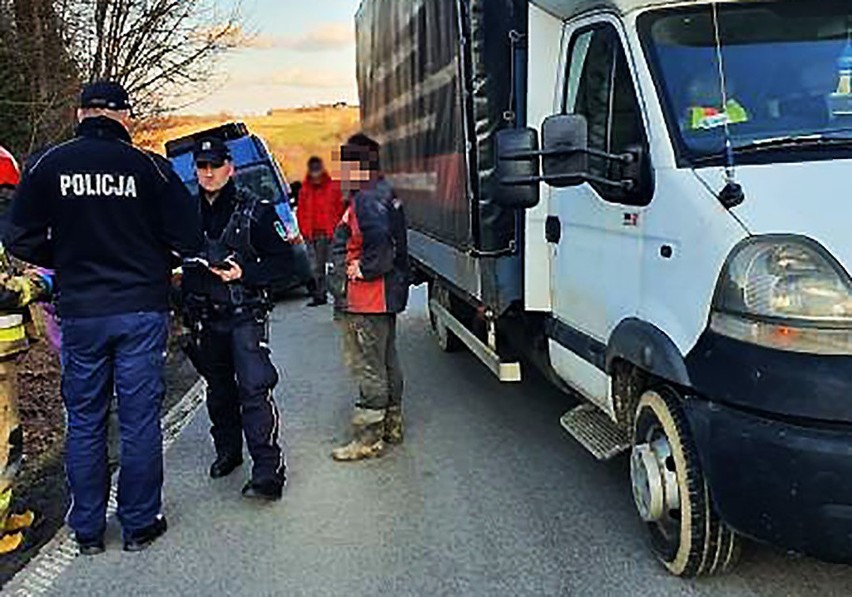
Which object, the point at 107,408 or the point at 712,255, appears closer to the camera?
the point at 712,255

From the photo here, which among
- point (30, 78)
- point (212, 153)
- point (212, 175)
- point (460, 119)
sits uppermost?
point (30, 78)

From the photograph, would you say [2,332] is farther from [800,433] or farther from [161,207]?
[800,433]

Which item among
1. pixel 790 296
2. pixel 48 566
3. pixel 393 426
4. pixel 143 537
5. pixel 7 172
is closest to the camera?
pixel 790 296

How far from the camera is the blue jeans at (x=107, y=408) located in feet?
16.6

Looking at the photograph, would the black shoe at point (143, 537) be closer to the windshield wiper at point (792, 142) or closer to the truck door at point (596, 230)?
the truck door at point (596, 230)

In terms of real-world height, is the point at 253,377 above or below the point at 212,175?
below

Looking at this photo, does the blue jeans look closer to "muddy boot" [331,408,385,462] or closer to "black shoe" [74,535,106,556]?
"black shoe" [74,535,106,556]

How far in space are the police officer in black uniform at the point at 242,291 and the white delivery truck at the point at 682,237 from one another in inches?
44.7

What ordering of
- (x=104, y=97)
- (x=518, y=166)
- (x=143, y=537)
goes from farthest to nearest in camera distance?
(x=143, y=537) < (x=104, y=97) < (x=518, y=166)

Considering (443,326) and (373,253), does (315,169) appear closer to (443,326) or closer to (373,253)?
(443,326)

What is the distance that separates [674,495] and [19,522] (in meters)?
3.19

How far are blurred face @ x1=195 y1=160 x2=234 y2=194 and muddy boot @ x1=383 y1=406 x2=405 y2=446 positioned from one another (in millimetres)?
1822

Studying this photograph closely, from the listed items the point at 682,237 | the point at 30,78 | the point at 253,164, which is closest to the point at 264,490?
the point at 682,237

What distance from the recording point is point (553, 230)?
5.63m
